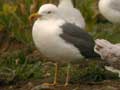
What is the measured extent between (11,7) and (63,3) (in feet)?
3.23

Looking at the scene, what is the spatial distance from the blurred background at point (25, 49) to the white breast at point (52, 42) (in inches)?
21.6

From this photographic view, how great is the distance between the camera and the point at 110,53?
22.2ft

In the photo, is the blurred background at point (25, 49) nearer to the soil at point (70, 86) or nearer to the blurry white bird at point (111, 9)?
the soil at point (70, 86)

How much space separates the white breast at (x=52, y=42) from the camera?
6316mm

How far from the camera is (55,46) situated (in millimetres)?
6320

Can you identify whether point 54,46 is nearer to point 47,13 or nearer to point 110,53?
point 47,13

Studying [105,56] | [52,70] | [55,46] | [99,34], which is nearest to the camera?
[55,46]

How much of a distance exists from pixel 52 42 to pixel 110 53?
90 centimetres

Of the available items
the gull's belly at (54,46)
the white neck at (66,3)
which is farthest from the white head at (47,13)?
the white neck at (66,3)

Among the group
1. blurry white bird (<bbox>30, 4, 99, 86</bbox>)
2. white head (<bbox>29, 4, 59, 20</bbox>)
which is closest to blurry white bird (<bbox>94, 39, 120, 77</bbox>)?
blurry white bird (<bbox>30, 4, 99, 86</bbox>)

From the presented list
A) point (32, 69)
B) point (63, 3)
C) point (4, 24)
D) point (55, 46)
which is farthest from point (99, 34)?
point (55, 46)

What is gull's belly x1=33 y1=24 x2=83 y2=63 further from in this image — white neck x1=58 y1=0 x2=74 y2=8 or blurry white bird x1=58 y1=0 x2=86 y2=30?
white neck x1=58 y1=0 x2=74 y2=8

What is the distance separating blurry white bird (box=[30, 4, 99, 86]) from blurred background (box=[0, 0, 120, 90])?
350 millimetres

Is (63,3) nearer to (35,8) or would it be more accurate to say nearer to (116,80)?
(35,8)
